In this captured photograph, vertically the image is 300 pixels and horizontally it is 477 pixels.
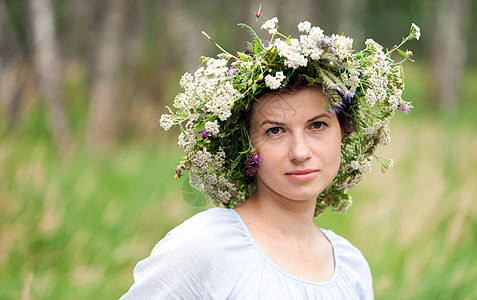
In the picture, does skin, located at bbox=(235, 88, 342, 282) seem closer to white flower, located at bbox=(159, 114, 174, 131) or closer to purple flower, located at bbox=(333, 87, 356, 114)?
purple flower, located at bbox=(333, 87, 356, 114)

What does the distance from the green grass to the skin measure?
1.92m

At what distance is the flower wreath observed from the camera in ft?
7.46

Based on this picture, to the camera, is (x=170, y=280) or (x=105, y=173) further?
(x=105, y=173)

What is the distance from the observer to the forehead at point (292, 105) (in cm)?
230

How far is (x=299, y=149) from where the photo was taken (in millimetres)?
2252

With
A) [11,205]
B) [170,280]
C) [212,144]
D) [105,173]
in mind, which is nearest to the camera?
[170,280]

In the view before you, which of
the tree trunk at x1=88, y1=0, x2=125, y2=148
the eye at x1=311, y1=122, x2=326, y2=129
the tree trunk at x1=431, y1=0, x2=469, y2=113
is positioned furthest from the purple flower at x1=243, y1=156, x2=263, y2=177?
the tree trunk at x1=431, y1=0, x2=469, y2=113

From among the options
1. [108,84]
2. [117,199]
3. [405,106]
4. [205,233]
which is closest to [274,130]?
[205,233]

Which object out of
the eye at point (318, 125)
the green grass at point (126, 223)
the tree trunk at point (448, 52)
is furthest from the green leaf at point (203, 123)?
the tree trunk at point (448, 52)

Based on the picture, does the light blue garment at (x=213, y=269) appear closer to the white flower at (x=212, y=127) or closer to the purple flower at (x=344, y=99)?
the white flower at (x=212, y=127)

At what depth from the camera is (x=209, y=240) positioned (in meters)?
2.18

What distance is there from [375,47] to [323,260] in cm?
86

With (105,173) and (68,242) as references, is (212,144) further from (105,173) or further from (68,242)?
(105,173)

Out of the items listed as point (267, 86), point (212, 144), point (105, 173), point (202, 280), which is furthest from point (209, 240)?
Result: point (105, 173)
